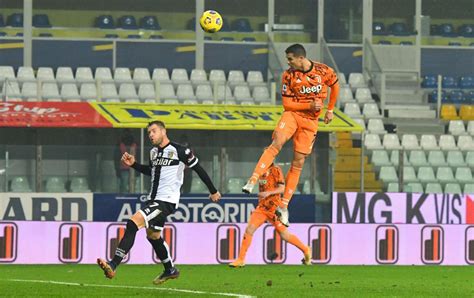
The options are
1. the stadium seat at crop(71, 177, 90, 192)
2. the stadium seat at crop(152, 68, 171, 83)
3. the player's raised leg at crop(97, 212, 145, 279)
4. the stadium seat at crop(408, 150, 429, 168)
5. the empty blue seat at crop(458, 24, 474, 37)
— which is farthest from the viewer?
the empty blue seat at crop(458, 24, 474, 37)

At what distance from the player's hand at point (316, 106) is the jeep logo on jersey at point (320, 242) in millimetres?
8457

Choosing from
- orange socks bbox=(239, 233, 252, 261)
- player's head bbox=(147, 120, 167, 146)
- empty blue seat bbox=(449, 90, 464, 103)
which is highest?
empty blue seat bbox=(449, 90, 464, 103)

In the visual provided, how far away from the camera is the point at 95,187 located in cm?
2991

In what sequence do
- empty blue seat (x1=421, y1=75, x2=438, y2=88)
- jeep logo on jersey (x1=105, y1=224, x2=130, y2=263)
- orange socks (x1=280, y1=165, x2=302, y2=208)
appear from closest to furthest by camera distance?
orange socks (x1=280, y1=165, x2=302, y2=208) < jeep logo on jersey (x1=105, y1=224, x2=130, y2=263) < empty blue seat (x1=421, y1=75, x2=438, y2=88)

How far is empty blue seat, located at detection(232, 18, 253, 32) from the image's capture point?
129 feet

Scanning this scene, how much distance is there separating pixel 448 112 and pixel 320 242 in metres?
11.4

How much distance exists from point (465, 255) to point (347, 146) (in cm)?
626

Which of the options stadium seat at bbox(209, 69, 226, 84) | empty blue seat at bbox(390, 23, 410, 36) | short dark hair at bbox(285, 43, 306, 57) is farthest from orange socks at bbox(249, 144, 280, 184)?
empty blue seat at bbox(390, 23, 410, 36)

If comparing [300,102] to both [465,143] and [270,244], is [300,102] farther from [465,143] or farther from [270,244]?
[465,143]

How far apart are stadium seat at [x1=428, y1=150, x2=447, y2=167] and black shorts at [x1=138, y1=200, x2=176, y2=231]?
17.7 m

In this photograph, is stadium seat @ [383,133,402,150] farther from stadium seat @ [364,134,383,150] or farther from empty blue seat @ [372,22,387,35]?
empty blue seat @ [372,22,387,35]

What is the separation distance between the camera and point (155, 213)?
57.6ft

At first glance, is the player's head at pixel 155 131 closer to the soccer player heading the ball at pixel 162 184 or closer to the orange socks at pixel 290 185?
the soccer player heading the ball at pixel 162 184

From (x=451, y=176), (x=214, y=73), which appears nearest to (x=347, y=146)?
(x=451, y=176)
